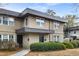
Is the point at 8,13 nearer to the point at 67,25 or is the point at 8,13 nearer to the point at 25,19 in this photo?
the point at 25,19

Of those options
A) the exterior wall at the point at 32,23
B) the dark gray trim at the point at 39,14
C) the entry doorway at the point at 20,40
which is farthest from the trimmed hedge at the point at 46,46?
the dark gray trim at the point at 39,14

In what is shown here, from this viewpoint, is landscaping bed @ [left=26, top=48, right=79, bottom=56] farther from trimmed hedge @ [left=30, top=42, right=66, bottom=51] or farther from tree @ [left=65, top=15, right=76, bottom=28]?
tree @ [left=65, top=15, right=76, bottom=28]

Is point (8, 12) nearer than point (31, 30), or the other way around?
point (31, 30)

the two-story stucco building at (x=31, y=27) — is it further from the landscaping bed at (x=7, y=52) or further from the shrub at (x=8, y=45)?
the landscaping bed at (x=7, y=52)

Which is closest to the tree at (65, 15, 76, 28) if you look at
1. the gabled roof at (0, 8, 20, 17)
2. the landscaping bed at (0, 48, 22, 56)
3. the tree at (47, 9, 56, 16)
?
the tree at (47, 9, 56, 16)

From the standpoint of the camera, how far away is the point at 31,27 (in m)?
8.13

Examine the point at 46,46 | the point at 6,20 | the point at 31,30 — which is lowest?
the point at 46,46

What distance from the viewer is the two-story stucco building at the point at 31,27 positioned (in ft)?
26.9

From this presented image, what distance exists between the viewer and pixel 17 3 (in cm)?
805

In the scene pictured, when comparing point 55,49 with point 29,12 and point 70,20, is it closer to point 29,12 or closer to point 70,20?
point 70,20

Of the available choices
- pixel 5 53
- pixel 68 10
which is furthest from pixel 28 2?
pixel 5 53

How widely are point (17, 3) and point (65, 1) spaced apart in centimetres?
170

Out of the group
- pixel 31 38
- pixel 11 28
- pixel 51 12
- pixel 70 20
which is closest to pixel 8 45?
pixel 11 28

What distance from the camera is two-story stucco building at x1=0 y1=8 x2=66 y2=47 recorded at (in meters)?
A: 8.19
